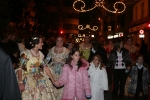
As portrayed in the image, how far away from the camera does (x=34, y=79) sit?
20.4 ft

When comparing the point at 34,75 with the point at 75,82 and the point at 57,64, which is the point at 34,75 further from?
the point at 57,64

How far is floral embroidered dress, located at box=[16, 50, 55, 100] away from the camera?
6062 millimetres

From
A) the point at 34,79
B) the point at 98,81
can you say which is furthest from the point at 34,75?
the point at 98,81

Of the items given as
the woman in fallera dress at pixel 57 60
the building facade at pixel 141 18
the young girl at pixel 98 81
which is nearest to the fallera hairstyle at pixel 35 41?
the woman in fallera dress at pixel 57 60

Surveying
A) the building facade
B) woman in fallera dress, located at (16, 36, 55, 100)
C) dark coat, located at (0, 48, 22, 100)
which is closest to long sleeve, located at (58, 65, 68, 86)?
woman in fallera dress, located at (16, 36, 55, 100)

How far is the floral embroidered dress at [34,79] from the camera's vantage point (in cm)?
606

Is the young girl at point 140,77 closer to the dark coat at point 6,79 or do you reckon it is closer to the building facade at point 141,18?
the dark coat at point 6,79

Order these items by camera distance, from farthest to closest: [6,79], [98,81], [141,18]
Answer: [141,18] < [98,81] < [6,79]

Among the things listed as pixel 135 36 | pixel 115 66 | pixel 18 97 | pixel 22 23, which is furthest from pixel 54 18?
pixel 18 97

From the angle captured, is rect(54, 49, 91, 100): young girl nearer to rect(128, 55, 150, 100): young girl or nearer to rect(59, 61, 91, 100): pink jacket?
rect(59, 61, 91, 100): pink jacket

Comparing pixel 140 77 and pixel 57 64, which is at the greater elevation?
pixel 57 64

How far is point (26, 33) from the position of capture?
24375 millimetres

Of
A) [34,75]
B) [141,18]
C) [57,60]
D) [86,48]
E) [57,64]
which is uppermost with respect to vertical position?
[141,18]

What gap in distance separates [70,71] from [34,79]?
2.73 feet
